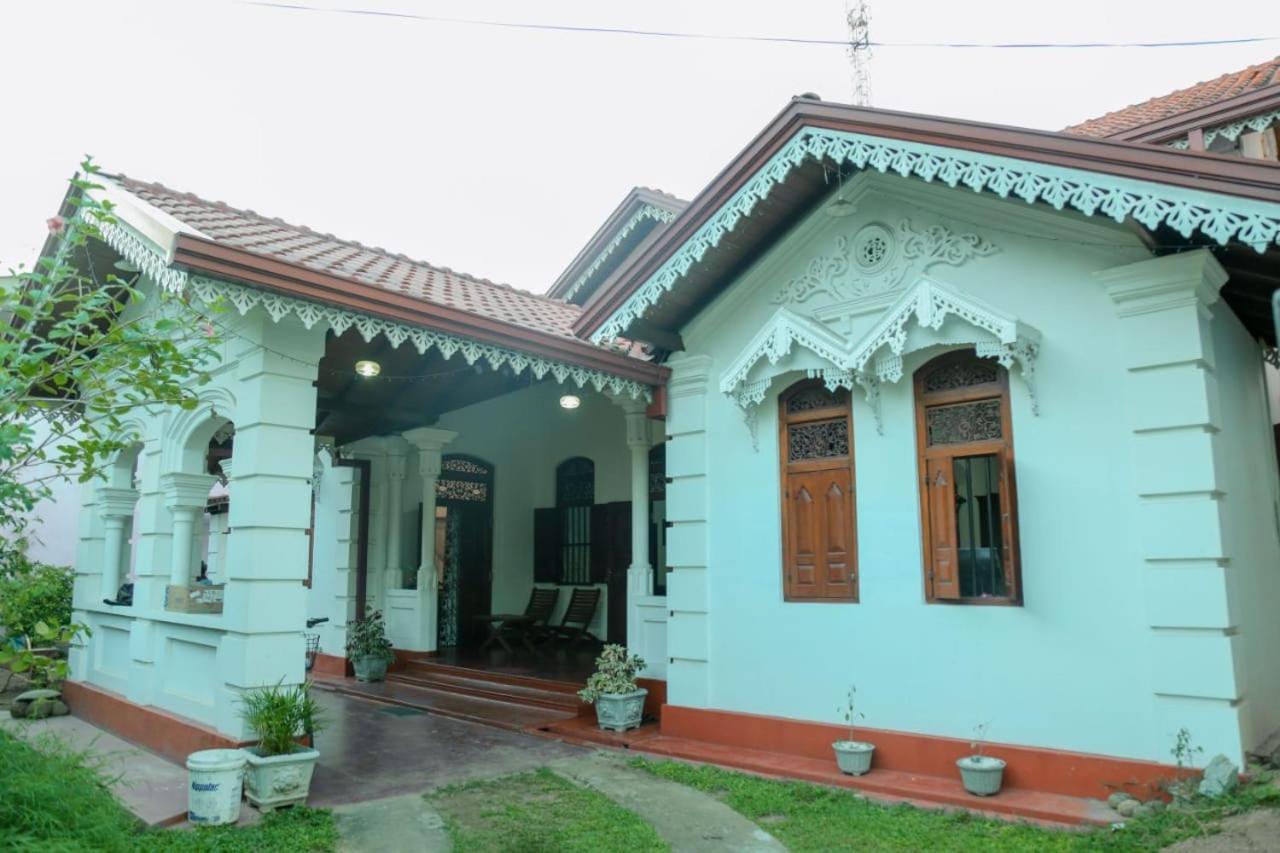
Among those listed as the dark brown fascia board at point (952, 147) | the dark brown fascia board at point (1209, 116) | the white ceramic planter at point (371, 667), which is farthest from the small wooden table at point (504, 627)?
the dark brown fascia board at point (1209, 116)

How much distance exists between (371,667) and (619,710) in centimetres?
445

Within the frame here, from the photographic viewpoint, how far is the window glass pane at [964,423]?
20.5 feet

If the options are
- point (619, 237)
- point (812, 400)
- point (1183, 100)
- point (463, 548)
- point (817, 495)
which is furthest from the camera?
point (463, 548)

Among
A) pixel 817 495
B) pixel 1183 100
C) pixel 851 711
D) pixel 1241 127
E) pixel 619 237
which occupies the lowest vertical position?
pixel 851 711

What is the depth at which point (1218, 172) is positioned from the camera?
487cm

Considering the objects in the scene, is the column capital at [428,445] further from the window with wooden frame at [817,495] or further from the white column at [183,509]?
the window with wooden frame at [817,495]

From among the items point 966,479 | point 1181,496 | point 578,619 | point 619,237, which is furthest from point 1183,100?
point 578,619

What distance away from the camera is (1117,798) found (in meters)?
5.32

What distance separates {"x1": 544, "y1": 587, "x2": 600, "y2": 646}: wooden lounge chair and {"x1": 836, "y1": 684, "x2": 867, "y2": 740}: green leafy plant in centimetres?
582

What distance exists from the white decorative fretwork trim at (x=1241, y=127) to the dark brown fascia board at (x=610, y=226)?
5538mm

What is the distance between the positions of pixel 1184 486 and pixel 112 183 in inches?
316

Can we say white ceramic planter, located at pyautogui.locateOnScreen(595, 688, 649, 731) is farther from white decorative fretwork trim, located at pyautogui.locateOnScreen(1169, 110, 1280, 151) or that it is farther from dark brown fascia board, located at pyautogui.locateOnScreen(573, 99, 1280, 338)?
white decorative fretwork trim, located at pyautogui.locateOnScreen(1169, 110, 1280, 151)

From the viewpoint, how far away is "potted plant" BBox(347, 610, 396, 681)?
1097 centimetres

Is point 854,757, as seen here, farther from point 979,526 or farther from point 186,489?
point 186,489
